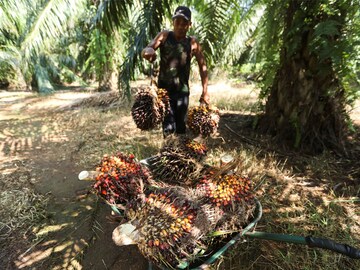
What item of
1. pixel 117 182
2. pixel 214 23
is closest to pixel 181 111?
pixel 117 182

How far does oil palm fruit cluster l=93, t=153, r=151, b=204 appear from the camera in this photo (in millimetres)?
1318

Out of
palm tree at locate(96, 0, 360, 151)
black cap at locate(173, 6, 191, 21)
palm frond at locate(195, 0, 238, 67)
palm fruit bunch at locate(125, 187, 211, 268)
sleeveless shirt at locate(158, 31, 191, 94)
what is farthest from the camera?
palm frond at locate(195, 0, 238, 67)

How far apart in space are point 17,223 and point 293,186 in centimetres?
257

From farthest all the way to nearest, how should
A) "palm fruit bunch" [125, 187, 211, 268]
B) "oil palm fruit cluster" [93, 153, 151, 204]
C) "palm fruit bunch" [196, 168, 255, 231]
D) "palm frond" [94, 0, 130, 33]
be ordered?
"palm frond" [94, 0, 130, 33], "oil palm fruit cluster" [93, 153, 151, 204], "palm fruit bunch" [196, 168, 255, 231], "palm fruit bunch" [125, 187, 211, 268]

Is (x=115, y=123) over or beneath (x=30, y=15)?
beneath

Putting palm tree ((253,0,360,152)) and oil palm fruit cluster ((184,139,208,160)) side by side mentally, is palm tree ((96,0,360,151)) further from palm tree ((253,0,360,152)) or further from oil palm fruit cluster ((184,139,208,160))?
oil palm fruit cluster ((184,139,208,160))

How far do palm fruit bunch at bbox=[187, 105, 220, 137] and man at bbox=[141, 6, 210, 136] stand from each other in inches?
13.4

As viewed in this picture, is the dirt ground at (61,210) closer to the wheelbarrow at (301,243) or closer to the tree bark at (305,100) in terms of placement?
the wheelbarrow at (301,243)

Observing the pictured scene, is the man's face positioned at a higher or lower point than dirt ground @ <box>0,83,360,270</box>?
higher

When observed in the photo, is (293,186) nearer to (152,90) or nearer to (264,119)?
(264,119)

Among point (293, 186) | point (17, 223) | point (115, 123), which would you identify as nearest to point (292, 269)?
point (293, 186)

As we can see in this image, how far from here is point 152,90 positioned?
155 cm

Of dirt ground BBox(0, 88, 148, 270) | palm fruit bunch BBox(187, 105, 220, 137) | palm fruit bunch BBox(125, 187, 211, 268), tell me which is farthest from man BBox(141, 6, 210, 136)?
palm fruit bunch BBox(125, 187, 211, 268)

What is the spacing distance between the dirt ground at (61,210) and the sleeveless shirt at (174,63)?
1.29 metres
